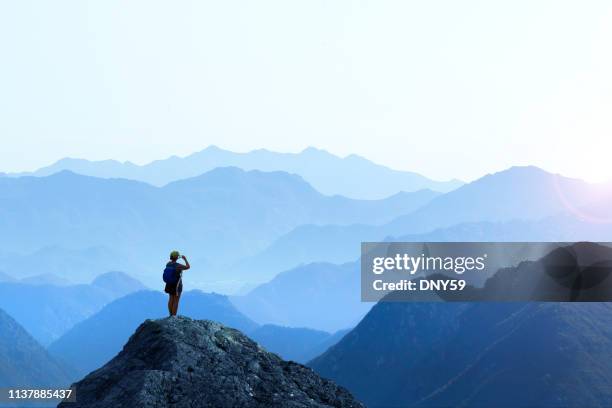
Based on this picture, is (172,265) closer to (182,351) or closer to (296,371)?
(182,351)

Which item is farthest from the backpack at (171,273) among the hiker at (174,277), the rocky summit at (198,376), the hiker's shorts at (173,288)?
the rocky summit at (198,376)

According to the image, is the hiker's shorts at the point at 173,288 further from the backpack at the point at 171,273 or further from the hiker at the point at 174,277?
the backpack at the point at 171,273

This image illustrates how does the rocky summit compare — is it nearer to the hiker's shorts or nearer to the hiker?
the hiker

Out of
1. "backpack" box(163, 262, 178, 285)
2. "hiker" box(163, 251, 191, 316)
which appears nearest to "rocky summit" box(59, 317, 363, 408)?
"hiker" box(163, 251, 191, 316)

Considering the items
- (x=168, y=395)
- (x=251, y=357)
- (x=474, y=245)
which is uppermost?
(x=474, y=245)

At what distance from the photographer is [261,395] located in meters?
39.2

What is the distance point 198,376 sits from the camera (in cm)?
3894

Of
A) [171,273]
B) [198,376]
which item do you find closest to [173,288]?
[171,273]

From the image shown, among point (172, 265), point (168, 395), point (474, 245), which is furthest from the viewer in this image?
point (474, 245)

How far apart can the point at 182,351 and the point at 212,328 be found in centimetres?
361

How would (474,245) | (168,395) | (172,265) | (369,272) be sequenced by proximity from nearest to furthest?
(168,395)
(172,265)
(369,272)
(474,245)

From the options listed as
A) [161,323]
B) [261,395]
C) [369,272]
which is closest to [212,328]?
[161,323]

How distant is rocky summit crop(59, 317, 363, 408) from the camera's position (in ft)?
124

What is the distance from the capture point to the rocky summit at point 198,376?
37.8 meters
